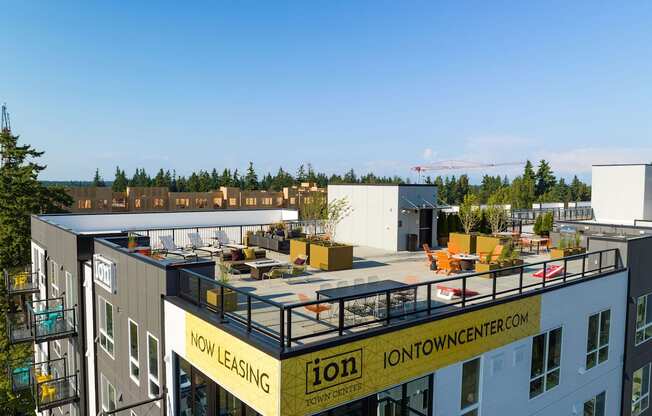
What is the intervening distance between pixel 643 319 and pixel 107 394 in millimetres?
16076

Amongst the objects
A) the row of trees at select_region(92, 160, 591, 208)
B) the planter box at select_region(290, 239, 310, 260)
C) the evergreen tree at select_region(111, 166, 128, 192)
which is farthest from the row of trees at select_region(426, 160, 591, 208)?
the evergreen tree at select_region(111, 166, 128, 192)

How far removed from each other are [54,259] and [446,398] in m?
13.8

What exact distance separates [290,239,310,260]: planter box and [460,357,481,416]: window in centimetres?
821

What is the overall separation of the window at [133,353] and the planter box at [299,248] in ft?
23.1

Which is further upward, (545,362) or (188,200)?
(188,200)

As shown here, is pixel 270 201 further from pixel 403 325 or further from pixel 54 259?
pixel 403 325

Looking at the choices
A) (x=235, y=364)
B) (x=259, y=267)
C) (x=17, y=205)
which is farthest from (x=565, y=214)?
(x=17, y=205)

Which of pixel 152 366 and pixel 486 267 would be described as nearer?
pixel 152 366

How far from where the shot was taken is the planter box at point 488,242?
18.6 meters

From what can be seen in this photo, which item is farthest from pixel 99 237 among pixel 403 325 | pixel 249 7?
pixel 249 7

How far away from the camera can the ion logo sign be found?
21.3 ft

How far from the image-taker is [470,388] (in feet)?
29.8

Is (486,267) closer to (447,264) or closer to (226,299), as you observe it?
(447,264)

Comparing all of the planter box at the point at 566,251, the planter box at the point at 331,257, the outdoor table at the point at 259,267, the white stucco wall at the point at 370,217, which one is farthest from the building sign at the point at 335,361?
the white stucco wall at the point at 370,217
